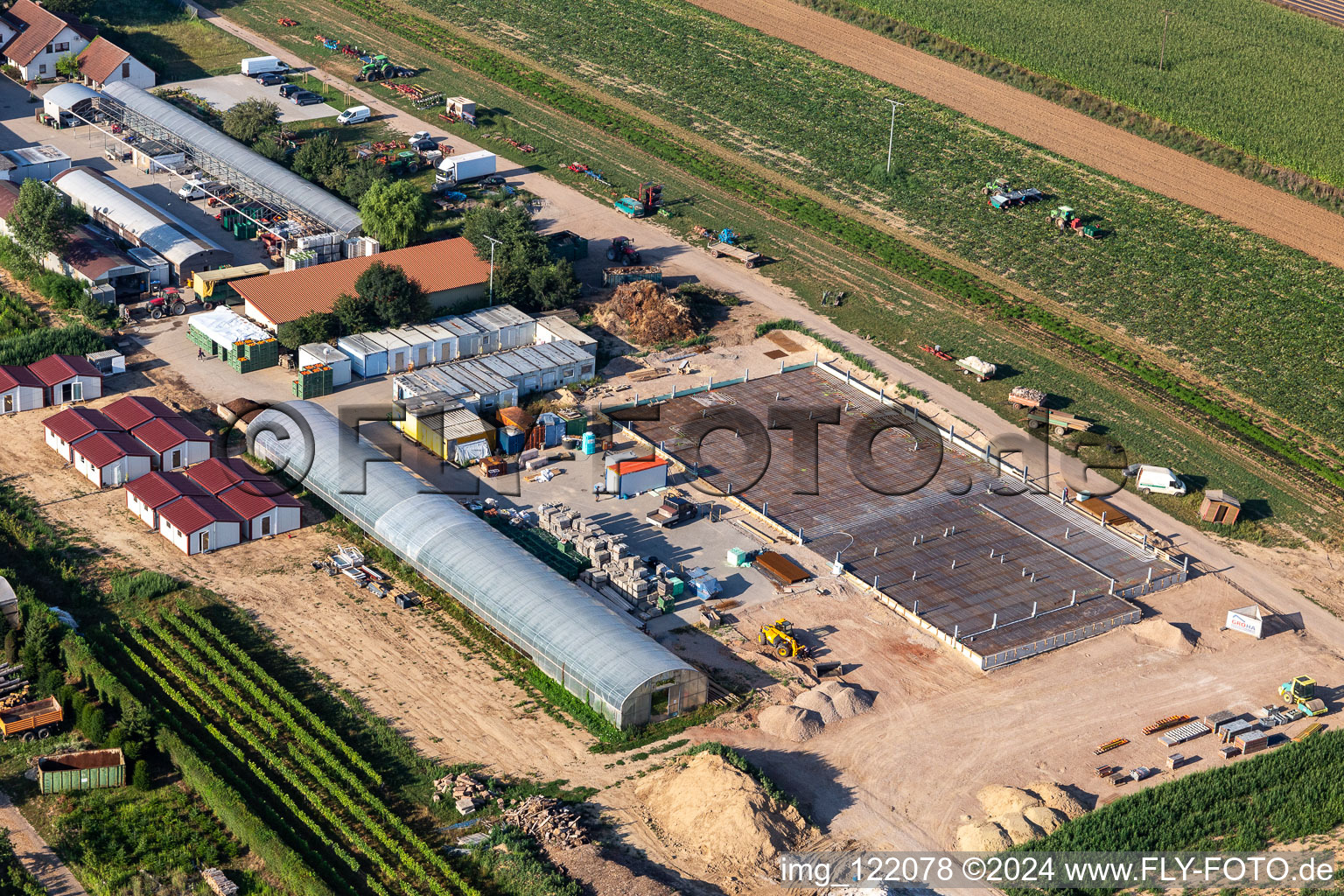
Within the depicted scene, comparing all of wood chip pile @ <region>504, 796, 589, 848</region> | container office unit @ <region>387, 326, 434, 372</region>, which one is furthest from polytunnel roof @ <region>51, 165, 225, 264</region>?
wood chip pile @ <region>504, 796, 589, 848</region>

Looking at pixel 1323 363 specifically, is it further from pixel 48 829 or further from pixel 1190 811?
pixel 48 829

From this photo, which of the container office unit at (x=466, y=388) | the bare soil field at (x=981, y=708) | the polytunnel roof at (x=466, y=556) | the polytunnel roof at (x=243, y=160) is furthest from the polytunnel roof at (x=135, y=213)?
the bare soil field at (x=981, y=708)

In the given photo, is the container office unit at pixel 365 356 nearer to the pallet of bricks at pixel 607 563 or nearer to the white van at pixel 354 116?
the pallet of bricks at pixel 607 563

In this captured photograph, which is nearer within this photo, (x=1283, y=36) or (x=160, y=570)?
(x=160, y=570)

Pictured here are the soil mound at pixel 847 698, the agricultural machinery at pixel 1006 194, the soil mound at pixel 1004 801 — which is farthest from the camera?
the agricultural machinery at pixel 1006 194

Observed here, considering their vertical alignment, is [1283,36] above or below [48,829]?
above

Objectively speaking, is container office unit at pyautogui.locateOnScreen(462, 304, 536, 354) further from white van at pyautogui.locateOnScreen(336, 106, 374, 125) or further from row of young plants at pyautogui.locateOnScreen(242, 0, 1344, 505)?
white van at pyautogui.locateOnScreen(336, 106, 374, 125)

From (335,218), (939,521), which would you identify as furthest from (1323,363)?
(335,218)
